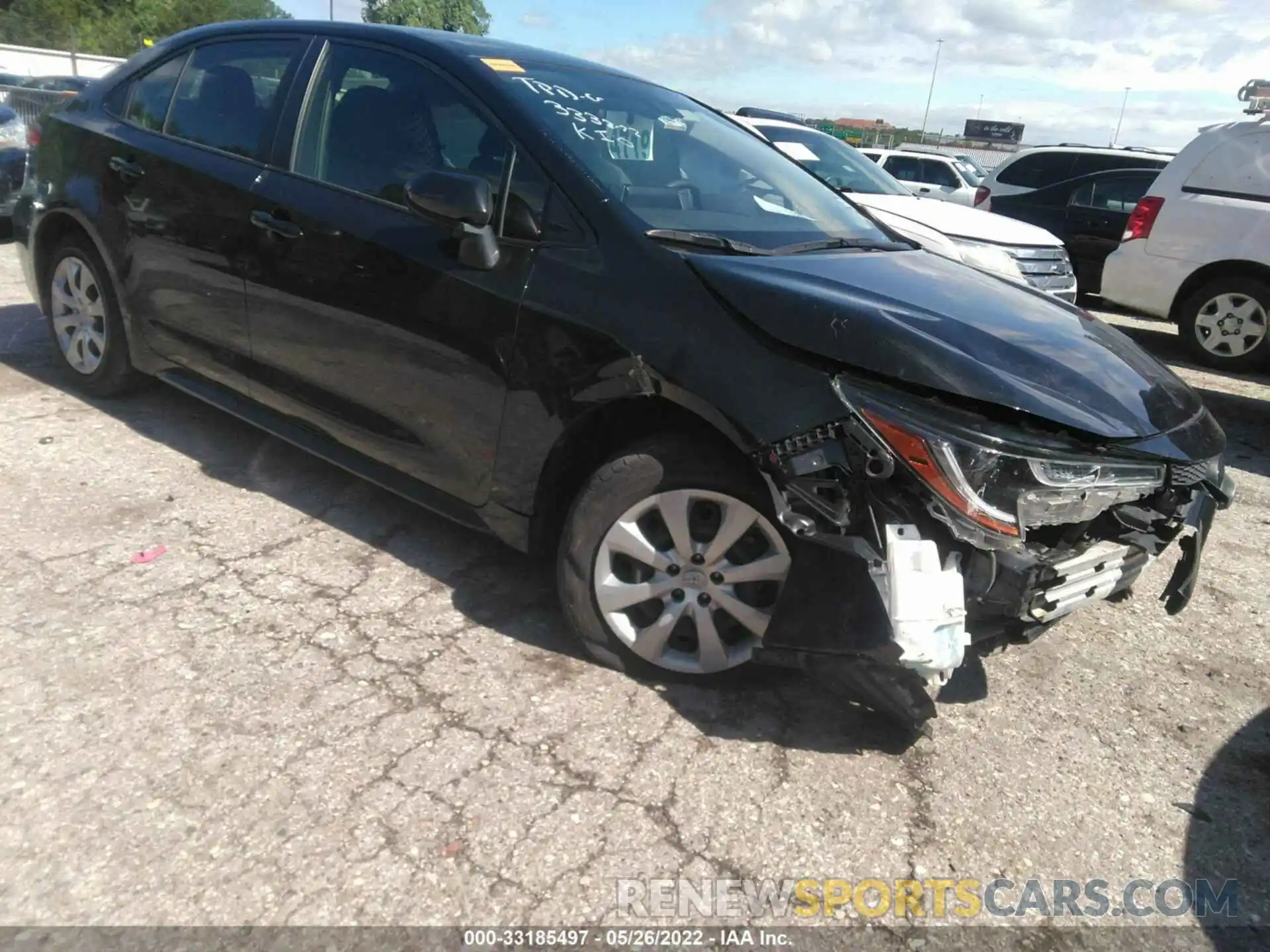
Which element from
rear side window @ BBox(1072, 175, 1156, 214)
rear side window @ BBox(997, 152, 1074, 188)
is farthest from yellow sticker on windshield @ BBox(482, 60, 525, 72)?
rear side window @ BBox(997, 152, 1074, 188)

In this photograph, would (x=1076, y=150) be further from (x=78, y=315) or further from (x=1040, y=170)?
(x=78, y=315)

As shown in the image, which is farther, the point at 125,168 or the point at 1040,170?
the point at 1040,170

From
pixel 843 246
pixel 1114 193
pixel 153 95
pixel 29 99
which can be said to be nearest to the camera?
pixel 843 246

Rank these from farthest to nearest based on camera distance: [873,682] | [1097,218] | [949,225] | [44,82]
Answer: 1. [44,82]
2. [1097,218]
3. [949,225]
4. [873,682]

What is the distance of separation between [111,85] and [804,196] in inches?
128

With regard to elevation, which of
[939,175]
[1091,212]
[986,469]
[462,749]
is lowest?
[462,749]

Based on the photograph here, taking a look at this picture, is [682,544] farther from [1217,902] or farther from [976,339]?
[1217,902]

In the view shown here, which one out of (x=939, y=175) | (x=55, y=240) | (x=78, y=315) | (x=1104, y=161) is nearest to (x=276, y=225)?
(x=78, y=315)

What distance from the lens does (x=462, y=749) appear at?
249cm

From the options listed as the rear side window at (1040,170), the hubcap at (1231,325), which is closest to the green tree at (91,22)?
the rear side window at (1040,170)

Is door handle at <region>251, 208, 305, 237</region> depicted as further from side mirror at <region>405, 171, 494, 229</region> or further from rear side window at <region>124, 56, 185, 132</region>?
rear side window at <region>124, 56, 185, 132</region>

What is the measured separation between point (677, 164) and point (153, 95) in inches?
98.7

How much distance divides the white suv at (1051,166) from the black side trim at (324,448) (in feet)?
29.6

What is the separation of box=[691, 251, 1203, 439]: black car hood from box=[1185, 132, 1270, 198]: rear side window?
583cm
